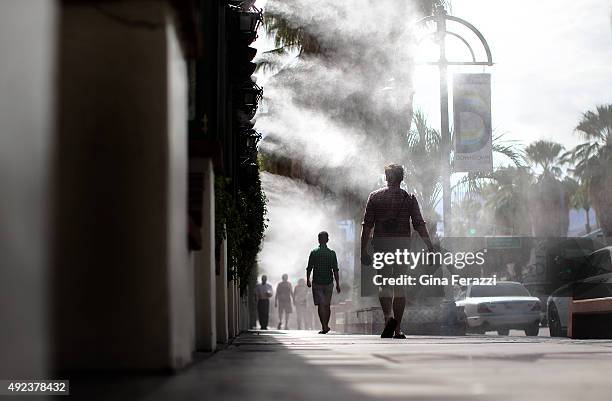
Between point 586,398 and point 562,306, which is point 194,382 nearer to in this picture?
point 586,398

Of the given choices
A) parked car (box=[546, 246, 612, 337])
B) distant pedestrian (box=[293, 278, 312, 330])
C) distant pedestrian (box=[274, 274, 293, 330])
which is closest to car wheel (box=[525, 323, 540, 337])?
parked car (box=[546, 246, 612, 337])

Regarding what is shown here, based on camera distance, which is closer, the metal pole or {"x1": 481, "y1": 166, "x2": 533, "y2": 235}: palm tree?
the metal pole

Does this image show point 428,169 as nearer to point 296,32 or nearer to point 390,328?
point 296,32

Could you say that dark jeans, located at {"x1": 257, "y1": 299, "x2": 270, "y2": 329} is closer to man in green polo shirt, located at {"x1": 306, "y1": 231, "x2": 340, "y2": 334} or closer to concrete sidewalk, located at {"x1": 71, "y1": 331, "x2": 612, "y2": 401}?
man in green polo shirt, located at {"x1": 306, "y1": 231, "x2": 340, "y2": 334}

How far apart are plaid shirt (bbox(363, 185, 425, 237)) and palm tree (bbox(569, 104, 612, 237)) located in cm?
5228

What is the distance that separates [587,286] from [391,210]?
3.64m

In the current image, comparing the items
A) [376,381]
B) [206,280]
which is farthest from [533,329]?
[376,381]

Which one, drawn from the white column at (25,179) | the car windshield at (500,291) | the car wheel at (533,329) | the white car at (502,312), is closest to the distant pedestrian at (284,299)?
the car windshield at (500,291)

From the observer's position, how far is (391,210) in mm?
12914

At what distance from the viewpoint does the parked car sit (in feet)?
49.9

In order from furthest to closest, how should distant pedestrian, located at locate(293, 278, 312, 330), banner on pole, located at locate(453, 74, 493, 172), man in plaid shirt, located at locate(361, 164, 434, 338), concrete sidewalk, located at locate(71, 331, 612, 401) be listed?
distant pedestrian, located at locate(293, 278, 312, 330), banner on pole, located at locate(453, 74, 493, 172), man in plaid shirt, located at locate(361, 164, 434, 338), concrete sidewalk, located at locate(71, 331, 612, 401)

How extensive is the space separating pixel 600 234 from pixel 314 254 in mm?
49621

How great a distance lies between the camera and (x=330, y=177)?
35688mm

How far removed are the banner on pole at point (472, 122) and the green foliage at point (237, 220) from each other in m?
8.90
